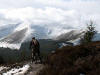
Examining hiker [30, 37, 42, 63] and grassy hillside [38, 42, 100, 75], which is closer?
grassy hillside [38, 42, 100, 75]

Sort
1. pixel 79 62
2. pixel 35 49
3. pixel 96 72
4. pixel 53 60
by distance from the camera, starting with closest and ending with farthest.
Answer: pixel 96 72
pixel 79 62
pixel 53 60
pixel 35 49

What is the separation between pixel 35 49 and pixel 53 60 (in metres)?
5.39

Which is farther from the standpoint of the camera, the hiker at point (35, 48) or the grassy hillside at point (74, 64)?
the hiker at point (35, 48)

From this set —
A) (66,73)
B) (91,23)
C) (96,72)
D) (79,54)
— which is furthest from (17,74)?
(91,23)

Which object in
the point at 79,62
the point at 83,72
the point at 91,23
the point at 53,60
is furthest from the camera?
the point at 91,23

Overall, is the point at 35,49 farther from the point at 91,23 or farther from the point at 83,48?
the point at 91,23

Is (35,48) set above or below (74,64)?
above

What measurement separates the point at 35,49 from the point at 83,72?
8887mm

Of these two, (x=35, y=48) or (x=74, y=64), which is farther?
(x=35, y=48)

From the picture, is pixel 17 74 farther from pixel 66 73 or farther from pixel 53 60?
pixel 66 73

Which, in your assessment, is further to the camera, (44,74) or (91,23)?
(91,23)

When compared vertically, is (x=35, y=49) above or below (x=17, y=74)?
above

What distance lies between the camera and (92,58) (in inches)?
763

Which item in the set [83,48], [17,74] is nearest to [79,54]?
[83,48]
